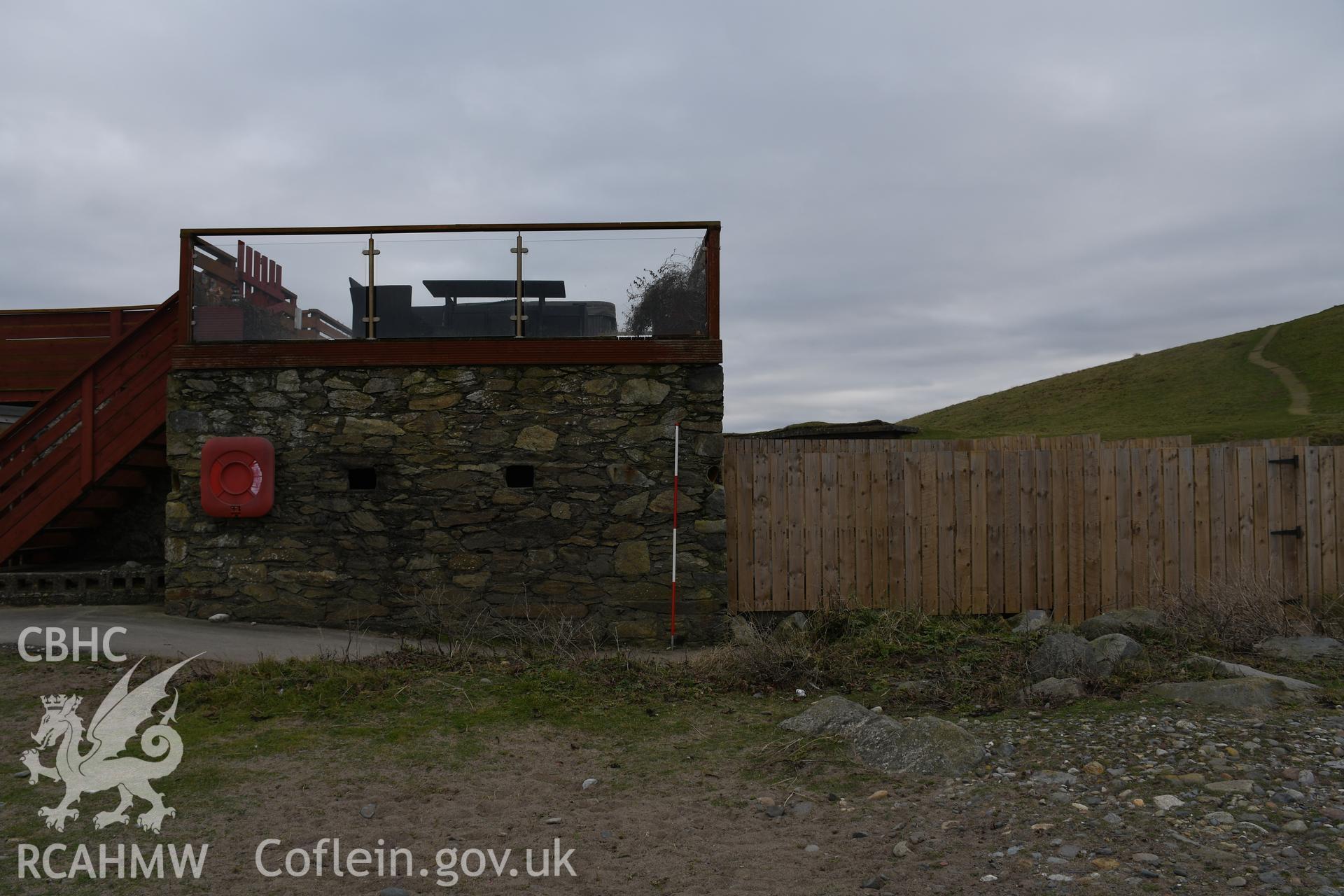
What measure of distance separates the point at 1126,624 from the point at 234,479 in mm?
7745

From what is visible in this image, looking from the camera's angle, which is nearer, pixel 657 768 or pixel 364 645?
pixel 657 768

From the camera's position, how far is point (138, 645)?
7004 millimetres

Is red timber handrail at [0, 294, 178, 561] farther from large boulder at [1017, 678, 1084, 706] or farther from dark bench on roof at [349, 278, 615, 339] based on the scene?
large boulder at [1017, 678, 1084, 706]

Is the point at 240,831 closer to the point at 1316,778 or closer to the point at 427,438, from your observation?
the point at 427,438

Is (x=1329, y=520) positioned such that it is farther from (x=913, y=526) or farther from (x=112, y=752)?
(x=112, y=752)

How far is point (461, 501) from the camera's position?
8070mm

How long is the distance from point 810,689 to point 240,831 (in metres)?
3.81

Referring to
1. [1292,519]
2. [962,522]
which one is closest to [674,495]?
[962,522]

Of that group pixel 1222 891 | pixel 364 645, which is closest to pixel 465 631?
pixel 364 645

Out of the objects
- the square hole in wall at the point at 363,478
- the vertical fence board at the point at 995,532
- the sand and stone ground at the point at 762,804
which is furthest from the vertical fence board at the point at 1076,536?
the square hole in wall at the point at 363,478

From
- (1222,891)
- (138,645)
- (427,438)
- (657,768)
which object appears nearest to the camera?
(1222,891)

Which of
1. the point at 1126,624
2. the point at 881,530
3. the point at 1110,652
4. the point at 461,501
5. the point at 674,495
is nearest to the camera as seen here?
the point at 1110,652

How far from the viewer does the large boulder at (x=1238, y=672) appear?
17.9 ft

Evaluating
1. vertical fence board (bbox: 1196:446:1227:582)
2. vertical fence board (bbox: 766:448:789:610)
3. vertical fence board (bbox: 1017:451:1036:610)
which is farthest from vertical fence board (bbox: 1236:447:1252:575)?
vertical fence board (bbox: 766:448:789:610)
